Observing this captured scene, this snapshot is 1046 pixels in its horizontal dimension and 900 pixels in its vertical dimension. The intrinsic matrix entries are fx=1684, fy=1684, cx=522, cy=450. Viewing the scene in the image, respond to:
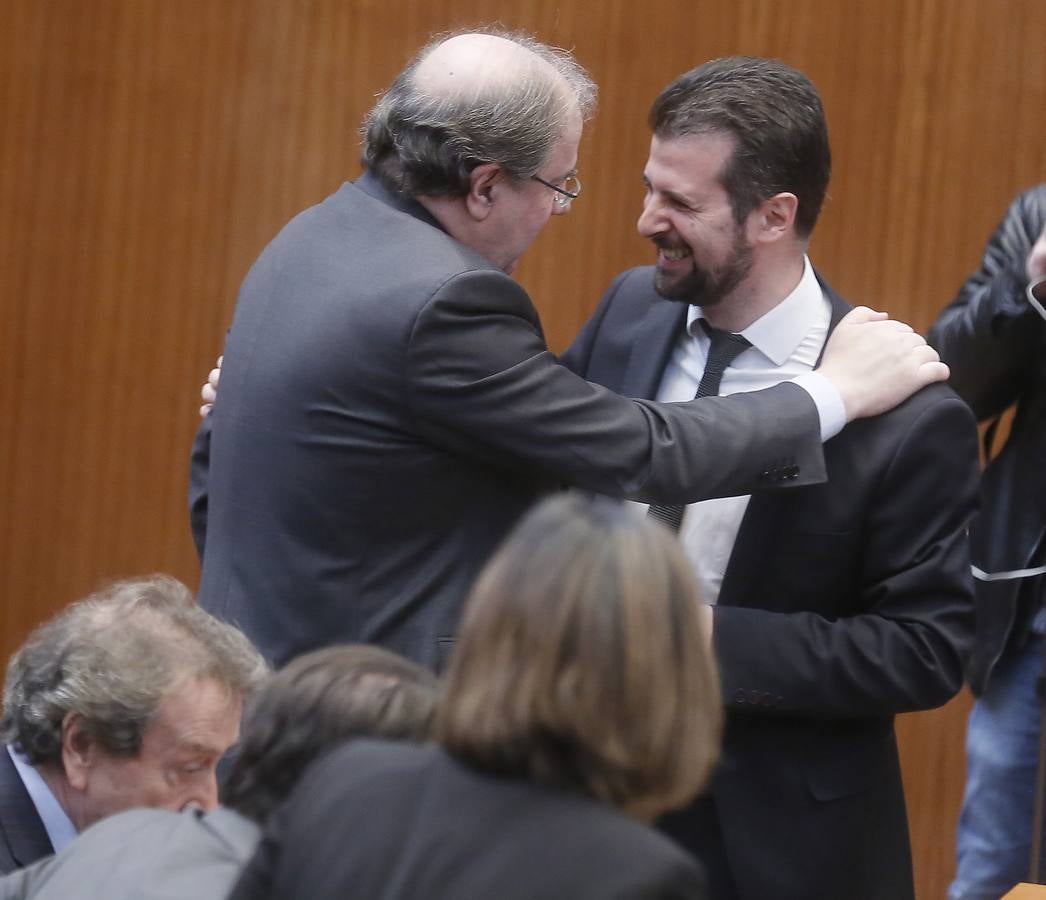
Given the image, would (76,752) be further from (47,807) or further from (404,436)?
(404,436)

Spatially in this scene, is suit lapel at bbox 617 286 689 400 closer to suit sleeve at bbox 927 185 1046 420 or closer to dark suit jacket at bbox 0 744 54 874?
suit sleeve at bbox 927 185 1046 420

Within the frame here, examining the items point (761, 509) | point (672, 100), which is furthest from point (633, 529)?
point (672, 100)

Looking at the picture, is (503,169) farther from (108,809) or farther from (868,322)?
(108,809)

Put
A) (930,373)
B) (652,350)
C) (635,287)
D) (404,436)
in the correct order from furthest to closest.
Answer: (635,287) → (652,350) → (930,373) → (404,436)

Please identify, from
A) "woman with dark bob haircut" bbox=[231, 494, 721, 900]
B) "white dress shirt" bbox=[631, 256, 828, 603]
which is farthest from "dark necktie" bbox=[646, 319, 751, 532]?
"woman with dark bob haircut" bbox=[231, 494, 721, 900]

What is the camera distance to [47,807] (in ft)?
6.70

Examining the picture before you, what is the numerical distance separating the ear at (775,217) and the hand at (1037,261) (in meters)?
0.49

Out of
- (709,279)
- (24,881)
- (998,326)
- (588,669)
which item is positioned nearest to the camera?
(588,669)

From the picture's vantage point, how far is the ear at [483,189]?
2164 millimetres

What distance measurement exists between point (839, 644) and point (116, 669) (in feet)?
3.02

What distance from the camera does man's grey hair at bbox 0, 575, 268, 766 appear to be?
78.7 inches

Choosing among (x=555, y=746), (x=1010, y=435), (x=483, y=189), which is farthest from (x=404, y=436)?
(x=1010, y=435)

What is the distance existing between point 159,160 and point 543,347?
2.12 metres

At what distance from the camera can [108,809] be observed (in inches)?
80.0
